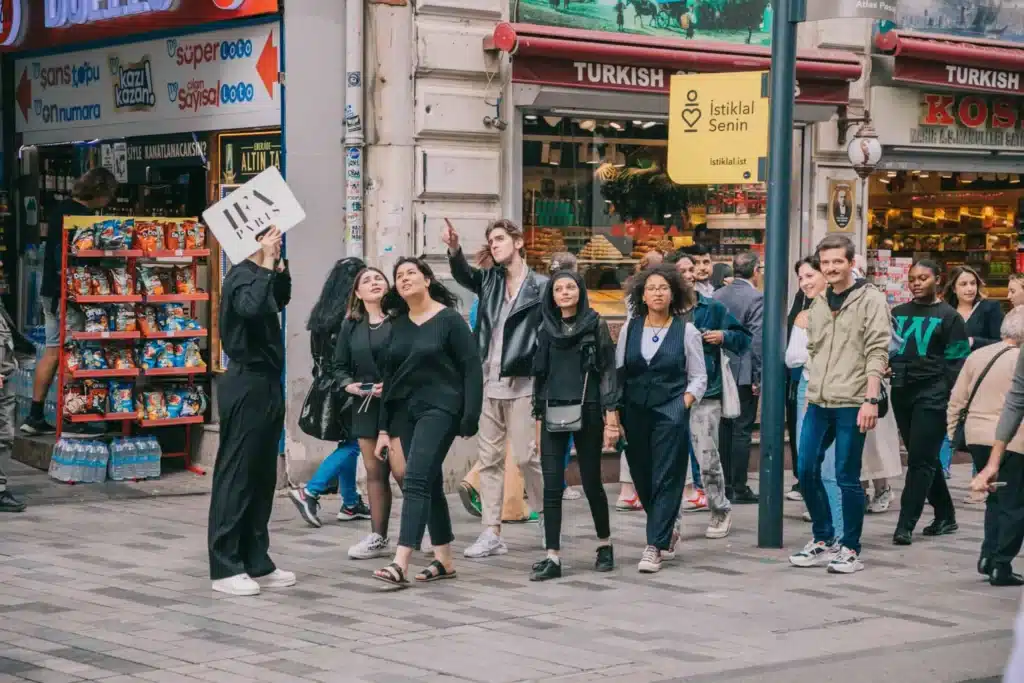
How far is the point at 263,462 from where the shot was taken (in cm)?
875

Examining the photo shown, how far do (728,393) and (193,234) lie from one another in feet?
14.3

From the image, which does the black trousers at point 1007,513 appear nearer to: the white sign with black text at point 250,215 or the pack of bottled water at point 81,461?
the white sign with black text at point 250,215

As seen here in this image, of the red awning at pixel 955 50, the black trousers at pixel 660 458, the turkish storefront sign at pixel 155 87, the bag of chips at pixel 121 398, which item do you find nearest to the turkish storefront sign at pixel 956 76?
the red awning at pixel 955 50

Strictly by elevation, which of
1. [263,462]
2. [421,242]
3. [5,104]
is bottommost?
[263,462]

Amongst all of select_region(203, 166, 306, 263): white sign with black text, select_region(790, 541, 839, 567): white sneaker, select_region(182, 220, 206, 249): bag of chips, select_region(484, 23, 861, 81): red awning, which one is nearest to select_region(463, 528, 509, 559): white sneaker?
select_region(790, 541, 839, 567): white sneaker

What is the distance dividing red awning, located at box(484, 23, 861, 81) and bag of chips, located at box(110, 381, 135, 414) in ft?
12.4

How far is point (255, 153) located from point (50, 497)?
302 cm

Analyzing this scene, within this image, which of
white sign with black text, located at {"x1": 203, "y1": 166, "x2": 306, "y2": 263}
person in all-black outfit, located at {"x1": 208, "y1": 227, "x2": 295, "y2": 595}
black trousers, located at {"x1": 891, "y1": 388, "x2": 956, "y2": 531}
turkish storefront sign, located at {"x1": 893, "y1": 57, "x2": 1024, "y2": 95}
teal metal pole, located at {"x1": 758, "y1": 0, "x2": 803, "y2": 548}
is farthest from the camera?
Result: turkish storefront sign, located at {"x1": 893, "y1": 57, "x2": 1024, "y2": 95}

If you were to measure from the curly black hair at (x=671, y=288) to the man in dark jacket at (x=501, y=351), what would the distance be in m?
0.57

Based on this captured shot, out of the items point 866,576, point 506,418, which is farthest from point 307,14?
point 866,576

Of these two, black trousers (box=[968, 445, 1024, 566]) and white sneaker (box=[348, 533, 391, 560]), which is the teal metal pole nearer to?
black trousers (box=[968, 445, 1024, 566])

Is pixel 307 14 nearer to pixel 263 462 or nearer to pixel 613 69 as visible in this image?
pixel 613 69

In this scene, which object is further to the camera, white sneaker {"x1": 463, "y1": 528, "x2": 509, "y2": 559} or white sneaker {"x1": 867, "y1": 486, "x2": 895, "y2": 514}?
white sneaker {"x1": 867, "y1": 486, "x2": 895, "y2": 514}

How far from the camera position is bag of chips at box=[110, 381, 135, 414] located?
12555 mm
